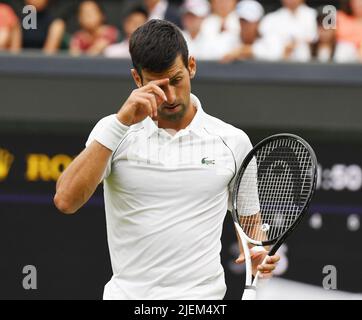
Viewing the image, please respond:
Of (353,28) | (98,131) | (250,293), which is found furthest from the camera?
(353,28)

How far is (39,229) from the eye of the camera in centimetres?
914

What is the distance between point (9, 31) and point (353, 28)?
2.99 metres

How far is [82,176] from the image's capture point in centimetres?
435

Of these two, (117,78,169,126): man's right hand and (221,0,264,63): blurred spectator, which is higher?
(117,78,169,126): man's right hand

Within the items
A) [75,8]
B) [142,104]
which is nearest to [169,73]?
[142,104]

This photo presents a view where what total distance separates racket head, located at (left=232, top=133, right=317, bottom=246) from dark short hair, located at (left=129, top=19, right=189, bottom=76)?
569 mm

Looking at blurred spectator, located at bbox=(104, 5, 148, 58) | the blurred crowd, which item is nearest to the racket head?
the blurred crowd

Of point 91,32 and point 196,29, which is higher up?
point 196,29

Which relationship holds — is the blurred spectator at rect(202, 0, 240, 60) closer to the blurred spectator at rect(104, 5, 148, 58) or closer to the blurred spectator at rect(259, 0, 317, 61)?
the blurred spectator at rect(259, 0, 317, 61)

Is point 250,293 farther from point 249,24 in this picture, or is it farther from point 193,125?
point 249,24

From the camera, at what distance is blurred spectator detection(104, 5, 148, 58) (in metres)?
9.34

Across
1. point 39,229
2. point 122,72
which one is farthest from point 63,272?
point 122,72

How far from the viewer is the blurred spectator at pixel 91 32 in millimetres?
9633
